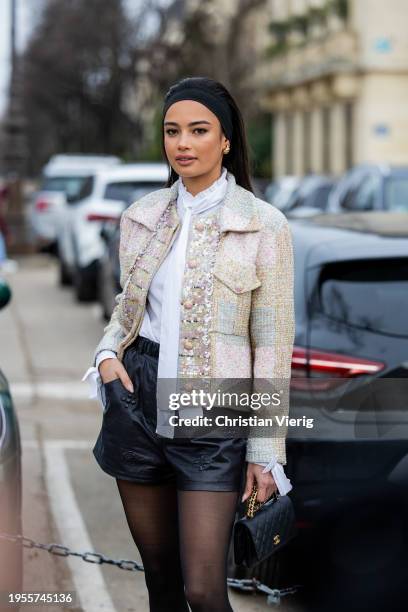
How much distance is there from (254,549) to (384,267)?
187cm

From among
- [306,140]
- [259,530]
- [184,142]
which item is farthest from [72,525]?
[306,140]

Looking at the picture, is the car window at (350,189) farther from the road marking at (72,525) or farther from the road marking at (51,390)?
the road marking at (72,525)

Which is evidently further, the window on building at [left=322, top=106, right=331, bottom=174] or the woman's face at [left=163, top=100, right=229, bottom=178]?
the window on building at [left=322, top=106, right=331, bottom=174]

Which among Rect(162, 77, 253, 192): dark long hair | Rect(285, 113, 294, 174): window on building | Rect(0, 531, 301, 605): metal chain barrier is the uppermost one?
Rect(162, 77, 253, 192): dark long hair

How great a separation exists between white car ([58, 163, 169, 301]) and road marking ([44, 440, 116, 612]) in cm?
741

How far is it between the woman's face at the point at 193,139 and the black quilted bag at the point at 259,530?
2.79 feet

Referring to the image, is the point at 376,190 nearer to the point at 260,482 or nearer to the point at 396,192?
the point at 396,192

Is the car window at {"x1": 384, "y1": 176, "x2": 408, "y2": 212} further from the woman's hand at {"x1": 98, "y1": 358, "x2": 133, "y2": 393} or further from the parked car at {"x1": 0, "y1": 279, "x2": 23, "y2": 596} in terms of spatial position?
the woman's hand at {"x1": 98, "y1": 358, "x2": 133, "y2": 393}

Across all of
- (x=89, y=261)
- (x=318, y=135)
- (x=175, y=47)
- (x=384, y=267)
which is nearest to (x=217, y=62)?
(x=175, y=47)

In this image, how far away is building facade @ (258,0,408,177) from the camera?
40.5 metres

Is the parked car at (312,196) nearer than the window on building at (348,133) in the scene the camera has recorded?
Yes

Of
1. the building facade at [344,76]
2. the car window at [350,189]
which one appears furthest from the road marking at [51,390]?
the building facade at [344,76]

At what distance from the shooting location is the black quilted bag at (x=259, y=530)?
3.42 meters

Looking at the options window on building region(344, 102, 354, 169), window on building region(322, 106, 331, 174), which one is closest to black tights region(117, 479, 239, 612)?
window on building region(344, 102, 354, 169)
